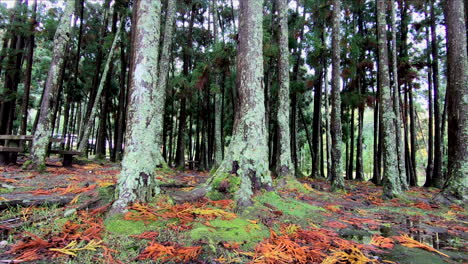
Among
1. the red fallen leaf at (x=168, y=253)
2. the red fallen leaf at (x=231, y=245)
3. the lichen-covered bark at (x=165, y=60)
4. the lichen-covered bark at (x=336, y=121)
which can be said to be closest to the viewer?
the red fallen leaf at (x=168, y=253)

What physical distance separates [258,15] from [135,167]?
386 centimetres

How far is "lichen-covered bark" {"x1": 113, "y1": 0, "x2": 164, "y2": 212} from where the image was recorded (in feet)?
11.4

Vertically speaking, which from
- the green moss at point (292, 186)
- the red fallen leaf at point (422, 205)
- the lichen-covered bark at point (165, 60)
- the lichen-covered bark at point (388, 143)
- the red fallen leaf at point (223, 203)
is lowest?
the red fallen leaf at point (422, 205)

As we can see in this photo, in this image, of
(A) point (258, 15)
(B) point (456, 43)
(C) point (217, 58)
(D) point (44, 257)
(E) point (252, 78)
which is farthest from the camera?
(C) point (217, 58)

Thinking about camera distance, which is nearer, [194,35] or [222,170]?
[222,170]

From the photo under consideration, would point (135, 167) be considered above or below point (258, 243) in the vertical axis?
above

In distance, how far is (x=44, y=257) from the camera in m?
2.32

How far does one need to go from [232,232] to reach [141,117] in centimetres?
200

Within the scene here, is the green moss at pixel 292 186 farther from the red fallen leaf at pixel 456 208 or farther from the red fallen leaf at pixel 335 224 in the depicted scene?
the red fallen leaf at pixel 456 208

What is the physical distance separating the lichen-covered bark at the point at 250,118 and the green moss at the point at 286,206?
0.60ft

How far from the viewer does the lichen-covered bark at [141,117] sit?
3.47 m

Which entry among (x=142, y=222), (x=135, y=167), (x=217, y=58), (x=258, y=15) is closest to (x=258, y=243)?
(x=142, y=222)

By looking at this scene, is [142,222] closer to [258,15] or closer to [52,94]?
[258,15]

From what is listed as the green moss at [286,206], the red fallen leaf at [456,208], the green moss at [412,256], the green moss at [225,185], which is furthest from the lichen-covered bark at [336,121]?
the green moss at [412,256]
